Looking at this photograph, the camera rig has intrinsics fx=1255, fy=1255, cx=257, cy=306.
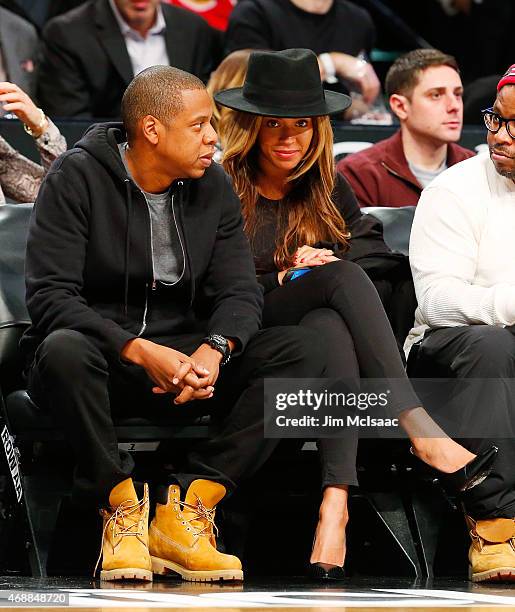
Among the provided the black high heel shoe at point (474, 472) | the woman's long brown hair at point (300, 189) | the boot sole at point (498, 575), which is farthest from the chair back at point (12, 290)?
the boot sole at point (498, 575)

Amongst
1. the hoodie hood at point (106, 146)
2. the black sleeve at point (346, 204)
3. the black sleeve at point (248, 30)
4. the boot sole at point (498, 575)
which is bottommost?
the boot sole at point (498, 575)

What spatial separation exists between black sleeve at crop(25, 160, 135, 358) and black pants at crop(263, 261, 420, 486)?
0.51 meters

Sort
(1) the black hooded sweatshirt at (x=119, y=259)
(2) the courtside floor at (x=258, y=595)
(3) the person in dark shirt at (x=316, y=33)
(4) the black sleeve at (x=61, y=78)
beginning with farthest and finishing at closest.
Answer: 1. (3) the person in dark shirt at (x=316, y=33)
2. (4) the black sleeve at (x=61, y=78)
3. (1) the black hooded sweatshirt at (x=119, y=259)
4. (2) the courtside floor at (x=258, y=595)

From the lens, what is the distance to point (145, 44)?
5480 mm

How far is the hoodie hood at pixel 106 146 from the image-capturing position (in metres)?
3.15

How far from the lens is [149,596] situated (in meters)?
2.55

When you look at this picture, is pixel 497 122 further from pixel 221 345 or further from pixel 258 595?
pixel 258 595

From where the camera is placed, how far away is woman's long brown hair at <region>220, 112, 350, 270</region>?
3.60m

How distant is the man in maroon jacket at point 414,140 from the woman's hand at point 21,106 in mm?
1192

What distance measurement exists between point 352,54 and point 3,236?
2.85m

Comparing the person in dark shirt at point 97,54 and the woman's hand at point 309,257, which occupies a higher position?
the person in dark shirt at point 97,54

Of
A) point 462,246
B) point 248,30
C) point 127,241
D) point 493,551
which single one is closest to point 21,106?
point 127,241

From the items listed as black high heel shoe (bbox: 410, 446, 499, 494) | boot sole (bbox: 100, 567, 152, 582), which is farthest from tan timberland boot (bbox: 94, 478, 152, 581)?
black high heel shoe (bbox: 410, 446, 499, 494)

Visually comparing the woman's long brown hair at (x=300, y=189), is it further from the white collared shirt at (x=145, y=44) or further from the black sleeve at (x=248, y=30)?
the black sleeve at (x=248, y=30)
